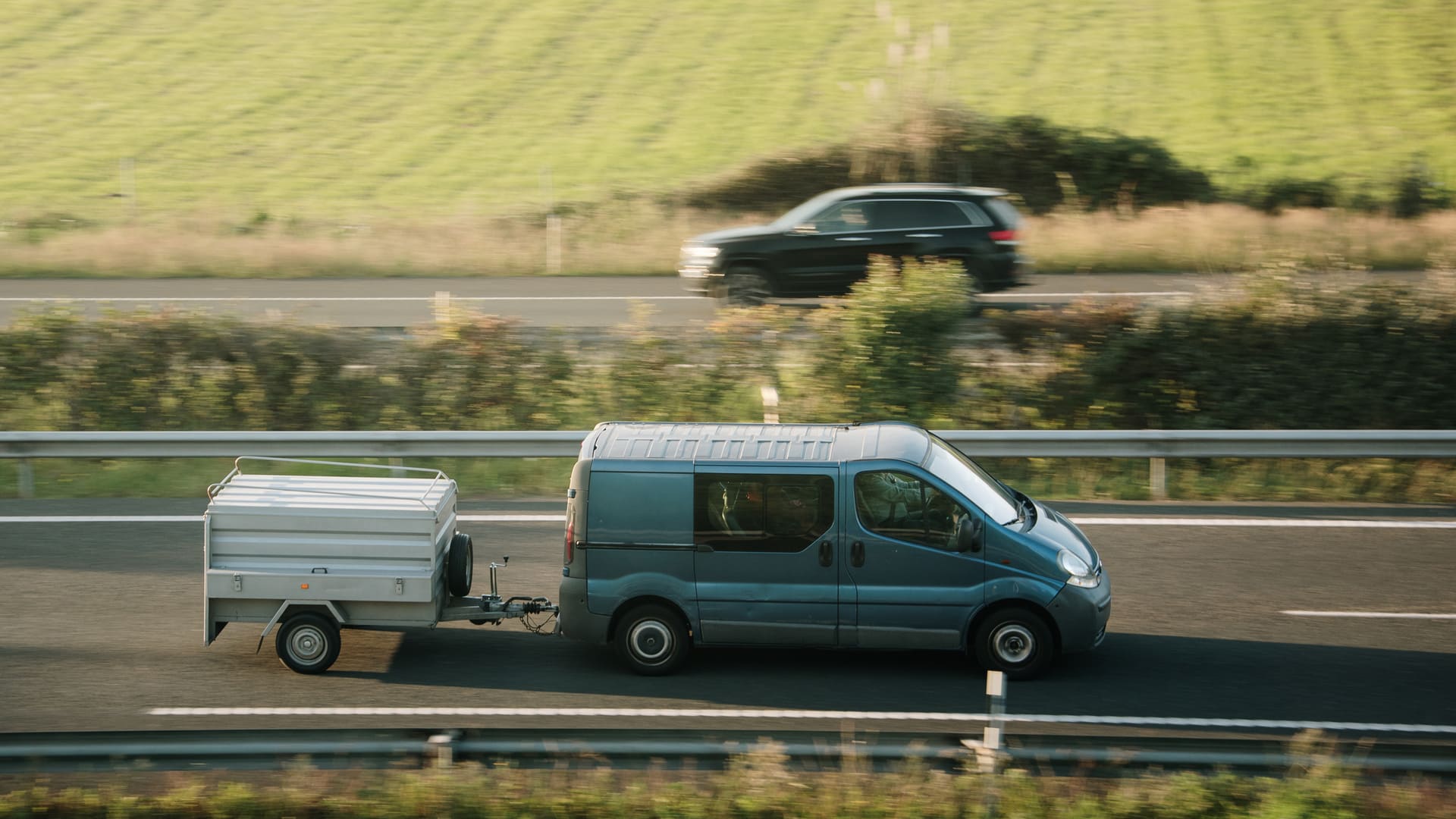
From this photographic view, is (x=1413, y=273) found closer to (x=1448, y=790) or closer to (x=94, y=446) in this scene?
(x=1448, y=790)

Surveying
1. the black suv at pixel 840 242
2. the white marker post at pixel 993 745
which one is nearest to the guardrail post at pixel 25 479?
the black suv at pixel 840 242

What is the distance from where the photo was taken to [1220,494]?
1288cm

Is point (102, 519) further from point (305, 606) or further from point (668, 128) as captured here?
point (668, 128)

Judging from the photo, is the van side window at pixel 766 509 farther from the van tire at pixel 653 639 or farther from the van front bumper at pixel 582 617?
the van front bumper at pixel 582 617

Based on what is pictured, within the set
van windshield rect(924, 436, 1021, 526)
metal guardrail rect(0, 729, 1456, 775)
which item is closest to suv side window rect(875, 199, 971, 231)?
van windshield rect(924, 436, 1021, 526)

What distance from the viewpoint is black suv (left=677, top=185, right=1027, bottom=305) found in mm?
18062

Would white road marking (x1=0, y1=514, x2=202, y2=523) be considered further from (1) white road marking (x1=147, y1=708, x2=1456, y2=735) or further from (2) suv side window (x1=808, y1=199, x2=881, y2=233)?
(2) suv side window (x1=808, y1=199, x2=881, y2=233)

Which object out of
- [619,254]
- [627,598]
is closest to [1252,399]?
[627,598]

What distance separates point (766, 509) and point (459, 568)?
204cm

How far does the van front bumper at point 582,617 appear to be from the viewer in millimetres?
8453

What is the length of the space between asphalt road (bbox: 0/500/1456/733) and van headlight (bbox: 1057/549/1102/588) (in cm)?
60

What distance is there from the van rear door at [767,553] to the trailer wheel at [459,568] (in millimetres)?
1533

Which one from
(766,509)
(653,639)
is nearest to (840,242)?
(766,509)

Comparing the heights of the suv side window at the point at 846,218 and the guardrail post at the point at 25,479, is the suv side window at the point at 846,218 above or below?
above
